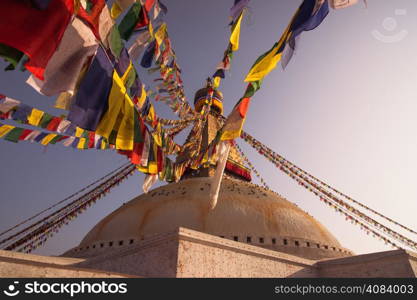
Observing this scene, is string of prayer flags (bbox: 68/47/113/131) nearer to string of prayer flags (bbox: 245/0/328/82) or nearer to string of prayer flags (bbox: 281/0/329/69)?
string of prayer flags (bbox: 245/0/328/82)

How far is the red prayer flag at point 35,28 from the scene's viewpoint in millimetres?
2703

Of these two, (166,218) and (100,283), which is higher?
(166,218)

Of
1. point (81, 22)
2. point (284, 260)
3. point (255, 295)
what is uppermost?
point (81, 22)

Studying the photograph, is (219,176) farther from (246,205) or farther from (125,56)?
(246,205)

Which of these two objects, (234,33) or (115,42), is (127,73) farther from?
(234,33)

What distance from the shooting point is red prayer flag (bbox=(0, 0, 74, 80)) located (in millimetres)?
2703

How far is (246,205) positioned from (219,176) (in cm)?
703

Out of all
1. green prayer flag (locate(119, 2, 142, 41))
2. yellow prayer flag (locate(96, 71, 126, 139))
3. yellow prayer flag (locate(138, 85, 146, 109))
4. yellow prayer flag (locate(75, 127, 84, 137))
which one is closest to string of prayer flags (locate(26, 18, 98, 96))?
yellow prayer flag (locate(96, 71, 126, 139))

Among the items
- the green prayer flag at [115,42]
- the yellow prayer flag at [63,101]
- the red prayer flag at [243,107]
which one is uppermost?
the green prayer flag at [115,42]

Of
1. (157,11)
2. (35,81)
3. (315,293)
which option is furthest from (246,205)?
(35,81)

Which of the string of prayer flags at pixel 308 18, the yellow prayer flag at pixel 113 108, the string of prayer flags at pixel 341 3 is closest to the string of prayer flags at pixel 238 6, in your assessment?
the string of prayer flags at pixel 308 18

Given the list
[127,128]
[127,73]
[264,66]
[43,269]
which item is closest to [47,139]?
[43,269]

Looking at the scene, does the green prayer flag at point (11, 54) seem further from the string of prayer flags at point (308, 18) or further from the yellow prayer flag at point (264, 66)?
the string of prayer flags at point (308, 18)

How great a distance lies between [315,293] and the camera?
5977 millimetres
